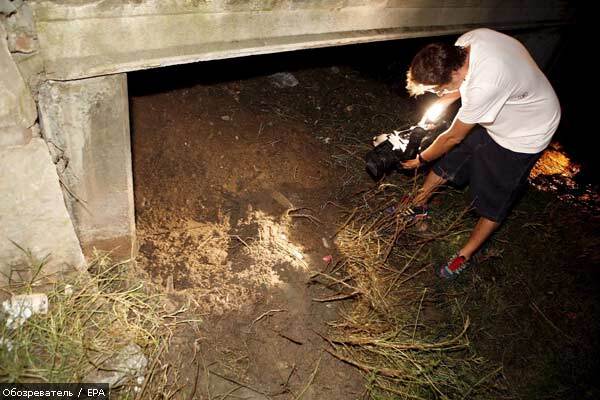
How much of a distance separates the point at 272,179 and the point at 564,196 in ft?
12.8

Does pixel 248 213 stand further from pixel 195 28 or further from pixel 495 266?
pixel 495 266

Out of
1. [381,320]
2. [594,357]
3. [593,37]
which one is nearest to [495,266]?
[594,357]

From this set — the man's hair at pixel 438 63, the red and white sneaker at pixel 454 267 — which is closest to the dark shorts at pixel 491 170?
the red and white sneaker at pixel 454 267

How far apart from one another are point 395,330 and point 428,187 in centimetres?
144

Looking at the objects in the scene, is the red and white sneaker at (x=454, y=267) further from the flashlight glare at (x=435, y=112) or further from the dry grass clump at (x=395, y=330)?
the flashlight glare at (x=435, y=112)

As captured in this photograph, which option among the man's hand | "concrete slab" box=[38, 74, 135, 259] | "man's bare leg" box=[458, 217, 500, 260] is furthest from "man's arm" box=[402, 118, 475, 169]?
"concrete slab" box=[38, 74, 135, 259]

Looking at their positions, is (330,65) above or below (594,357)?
above

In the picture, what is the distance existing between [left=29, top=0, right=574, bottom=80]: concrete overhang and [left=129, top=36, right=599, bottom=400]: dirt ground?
1424mm

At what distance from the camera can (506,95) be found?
2275mm

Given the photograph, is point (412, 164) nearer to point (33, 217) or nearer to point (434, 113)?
point (434, 113)

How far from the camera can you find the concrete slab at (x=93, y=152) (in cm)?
184

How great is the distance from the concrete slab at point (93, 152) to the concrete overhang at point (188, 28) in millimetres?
132

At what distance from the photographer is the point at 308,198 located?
3533mm

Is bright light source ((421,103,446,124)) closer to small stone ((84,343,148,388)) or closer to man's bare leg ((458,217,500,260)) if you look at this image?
man's bare leg ((458,217,500,260))
